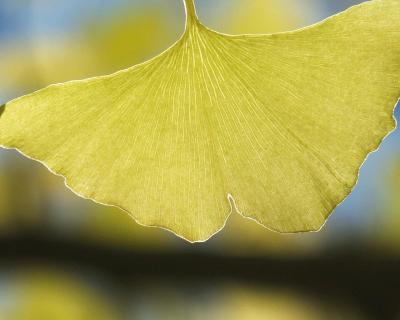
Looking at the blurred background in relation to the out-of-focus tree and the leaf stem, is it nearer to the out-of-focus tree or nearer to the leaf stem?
the out-of-focus tree

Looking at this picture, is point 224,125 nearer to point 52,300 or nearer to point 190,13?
point 190,13

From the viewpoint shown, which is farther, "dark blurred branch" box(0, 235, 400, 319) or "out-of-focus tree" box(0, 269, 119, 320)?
"out-of-focus tree" box(0, 269, 119, 320)

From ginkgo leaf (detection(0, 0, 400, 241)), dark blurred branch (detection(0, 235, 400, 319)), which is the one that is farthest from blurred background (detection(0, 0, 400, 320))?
ginkgo leaf (detection(0, 0, 400, 241))

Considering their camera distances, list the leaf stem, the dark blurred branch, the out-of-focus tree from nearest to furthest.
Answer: the leaf stem → the dark blurred branch → the out-of-focus tree

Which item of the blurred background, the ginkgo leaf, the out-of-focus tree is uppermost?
the ginkgo leaf

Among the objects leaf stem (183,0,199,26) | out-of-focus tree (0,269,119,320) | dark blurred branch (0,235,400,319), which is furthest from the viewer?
out-of-focus tree (0,269,119,320)

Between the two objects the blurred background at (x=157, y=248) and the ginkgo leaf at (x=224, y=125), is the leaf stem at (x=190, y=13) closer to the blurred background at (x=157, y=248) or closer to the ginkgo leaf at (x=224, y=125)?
the ginkgo leaf at (x=224, y=125)

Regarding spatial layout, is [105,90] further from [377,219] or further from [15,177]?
[377,219]

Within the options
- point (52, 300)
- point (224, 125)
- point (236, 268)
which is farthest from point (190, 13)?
point (52, 300)

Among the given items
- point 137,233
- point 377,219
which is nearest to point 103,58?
point 137,233
